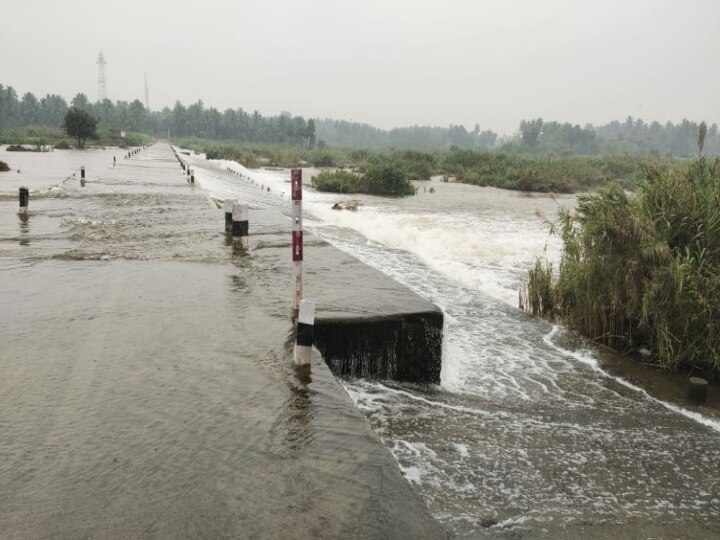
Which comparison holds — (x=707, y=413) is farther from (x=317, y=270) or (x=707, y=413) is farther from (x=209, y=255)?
(x=209, y=255)

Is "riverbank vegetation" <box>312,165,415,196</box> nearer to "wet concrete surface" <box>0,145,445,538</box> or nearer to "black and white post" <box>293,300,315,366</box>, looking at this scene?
"wet concrete surface" <box>0,145,445,538</box>

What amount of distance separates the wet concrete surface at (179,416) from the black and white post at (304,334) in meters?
0.13

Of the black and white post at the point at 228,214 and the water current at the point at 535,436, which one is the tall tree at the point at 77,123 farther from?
the black and white post at the point at 228,214

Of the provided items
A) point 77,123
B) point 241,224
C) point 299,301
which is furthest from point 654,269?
point 77,123

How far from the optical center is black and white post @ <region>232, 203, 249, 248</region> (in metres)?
9.41

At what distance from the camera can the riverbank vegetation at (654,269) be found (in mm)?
6328

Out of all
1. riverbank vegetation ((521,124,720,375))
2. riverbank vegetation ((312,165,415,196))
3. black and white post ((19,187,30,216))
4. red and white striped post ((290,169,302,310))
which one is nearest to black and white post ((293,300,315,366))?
red and white striped post ((290,169,302,310))

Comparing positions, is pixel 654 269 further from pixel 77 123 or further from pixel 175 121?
pixel 175 121

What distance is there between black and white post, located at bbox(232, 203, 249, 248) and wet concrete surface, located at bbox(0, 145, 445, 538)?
2.12m

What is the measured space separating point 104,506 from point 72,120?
6514 centimetres

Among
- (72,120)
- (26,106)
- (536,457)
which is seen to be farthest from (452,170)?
(26,106)

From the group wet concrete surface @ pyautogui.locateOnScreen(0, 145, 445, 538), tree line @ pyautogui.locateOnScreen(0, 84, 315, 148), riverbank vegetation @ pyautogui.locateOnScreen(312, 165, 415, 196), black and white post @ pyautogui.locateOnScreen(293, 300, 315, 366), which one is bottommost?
wet concrete surface @ pyautogui.locateOnScreen(0, 145, 445, 538)

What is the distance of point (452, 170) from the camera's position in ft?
165

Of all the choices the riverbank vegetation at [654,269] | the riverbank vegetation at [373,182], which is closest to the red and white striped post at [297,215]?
the riverbank vegetation at [654,269]
